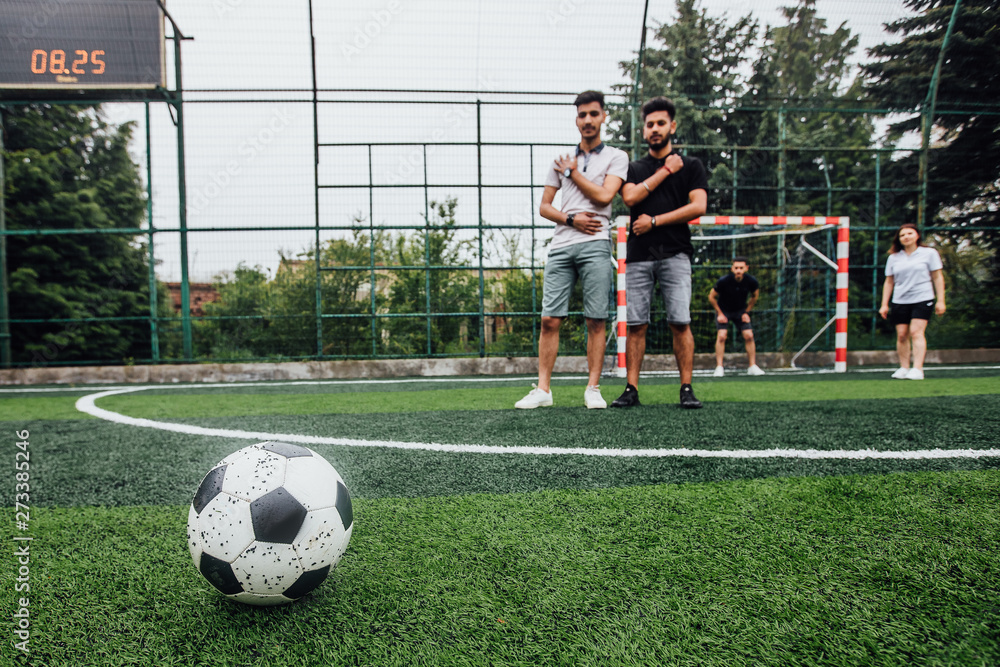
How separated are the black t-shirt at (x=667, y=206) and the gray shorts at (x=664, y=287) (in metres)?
0.06

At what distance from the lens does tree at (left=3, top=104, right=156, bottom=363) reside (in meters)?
8.05

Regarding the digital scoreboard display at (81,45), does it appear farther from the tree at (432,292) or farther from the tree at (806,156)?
the tree at (806,156)

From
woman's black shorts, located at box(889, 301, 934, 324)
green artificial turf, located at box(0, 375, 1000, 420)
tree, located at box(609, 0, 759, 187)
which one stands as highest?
tree, located at box(609, 0, 759, 187)

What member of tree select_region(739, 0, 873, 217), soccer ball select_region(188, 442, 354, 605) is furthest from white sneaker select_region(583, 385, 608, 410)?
tree select_region(739, 0, 873, 217)

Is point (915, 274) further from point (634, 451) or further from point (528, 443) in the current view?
point (528, 443)

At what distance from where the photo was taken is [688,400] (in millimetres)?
3727

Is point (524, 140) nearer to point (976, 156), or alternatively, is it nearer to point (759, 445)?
point (759, 445)

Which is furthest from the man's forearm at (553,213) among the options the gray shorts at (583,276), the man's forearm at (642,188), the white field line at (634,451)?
the white field line at (634,451)

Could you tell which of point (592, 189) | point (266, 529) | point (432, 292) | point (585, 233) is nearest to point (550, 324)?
point (585, 233)

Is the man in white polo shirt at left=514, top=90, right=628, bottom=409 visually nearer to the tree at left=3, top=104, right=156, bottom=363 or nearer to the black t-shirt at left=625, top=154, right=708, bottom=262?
the black t-shirt at left=625, top=154, right=708, bottom=262

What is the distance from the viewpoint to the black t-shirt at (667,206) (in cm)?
379

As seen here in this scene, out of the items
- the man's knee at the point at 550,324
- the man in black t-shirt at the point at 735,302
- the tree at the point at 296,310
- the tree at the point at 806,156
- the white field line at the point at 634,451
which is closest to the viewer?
the white field line at the point at 634,451

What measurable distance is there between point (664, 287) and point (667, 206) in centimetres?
56

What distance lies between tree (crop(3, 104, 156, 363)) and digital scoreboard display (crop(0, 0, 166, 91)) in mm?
1132
